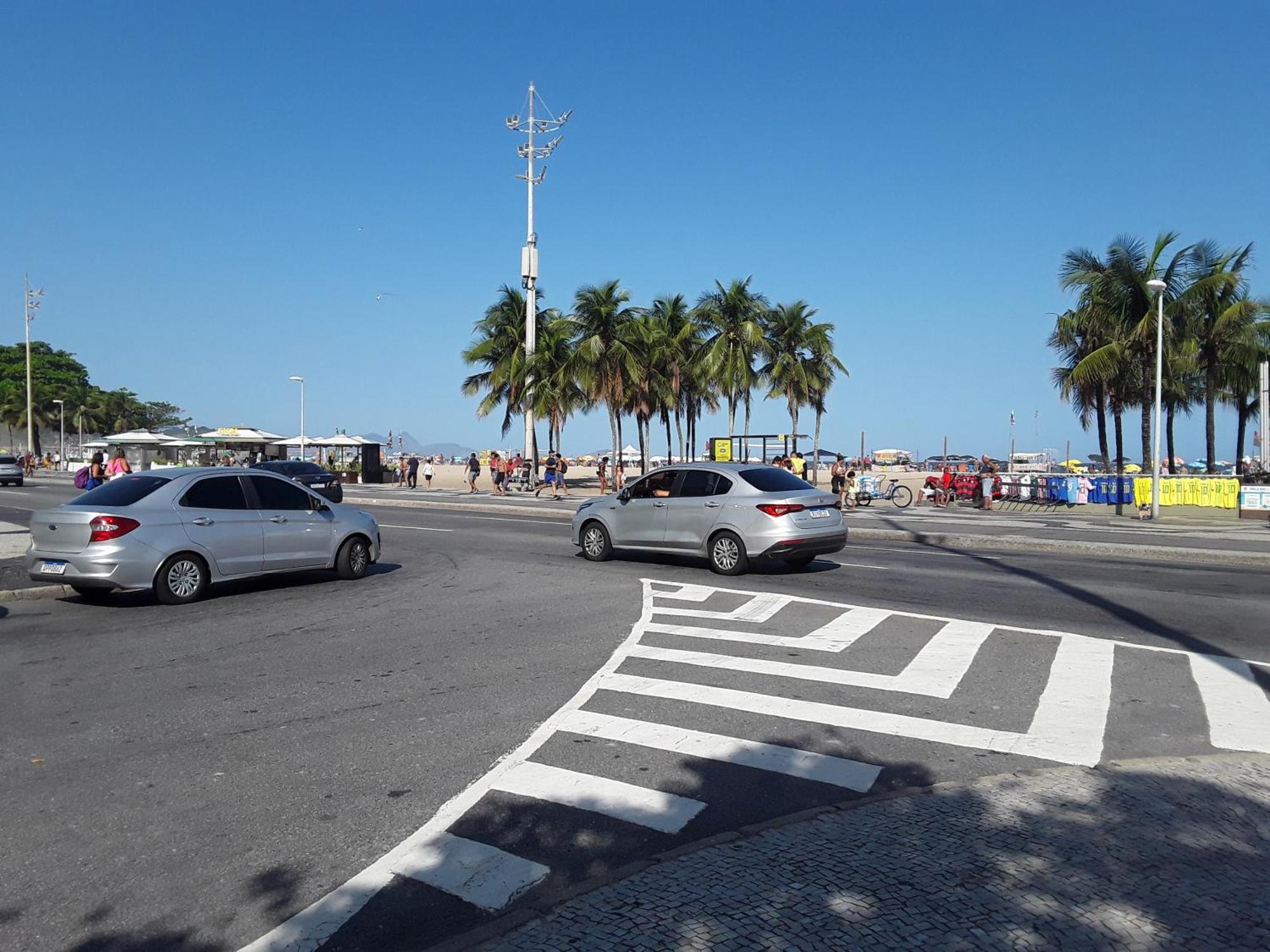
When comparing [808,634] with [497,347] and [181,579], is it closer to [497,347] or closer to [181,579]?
[181,579]

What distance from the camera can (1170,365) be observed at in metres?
38.3

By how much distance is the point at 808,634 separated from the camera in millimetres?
9453

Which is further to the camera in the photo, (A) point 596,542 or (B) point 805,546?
(A) point 596,542

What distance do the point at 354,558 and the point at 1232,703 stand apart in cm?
1043

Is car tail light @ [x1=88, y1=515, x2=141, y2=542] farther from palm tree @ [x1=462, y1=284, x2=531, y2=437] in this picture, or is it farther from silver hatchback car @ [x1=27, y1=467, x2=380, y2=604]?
palm tree @ [x1=462, y1=284, x2=531, y2=437]

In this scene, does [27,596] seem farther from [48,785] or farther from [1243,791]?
[1243,791]

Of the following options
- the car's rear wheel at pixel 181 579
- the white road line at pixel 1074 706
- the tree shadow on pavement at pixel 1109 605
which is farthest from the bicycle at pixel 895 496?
the car's rear wheel at pixel 181 579

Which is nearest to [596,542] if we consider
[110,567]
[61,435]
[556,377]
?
[110,567]

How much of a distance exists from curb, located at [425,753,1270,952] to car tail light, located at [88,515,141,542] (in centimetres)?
879

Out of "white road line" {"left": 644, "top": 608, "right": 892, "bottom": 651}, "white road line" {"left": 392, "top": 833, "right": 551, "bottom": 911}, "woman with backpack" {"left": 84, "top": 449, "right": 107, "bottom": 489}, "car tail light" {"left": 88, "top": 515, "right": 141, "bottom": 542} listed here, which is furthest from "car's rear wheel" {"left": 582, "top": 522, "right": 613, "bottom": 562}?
"woman with backpack" {"left": 84, "top": 449, "right": 107, "bottom": 489}

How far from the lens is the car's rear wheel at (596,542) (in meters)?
15.5

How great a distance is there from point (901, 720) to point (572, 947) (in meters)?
3.65

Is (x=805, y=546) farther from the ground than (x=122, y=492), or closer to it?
closer to it

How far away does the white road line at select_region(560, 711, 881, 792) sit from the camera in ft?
17.7
